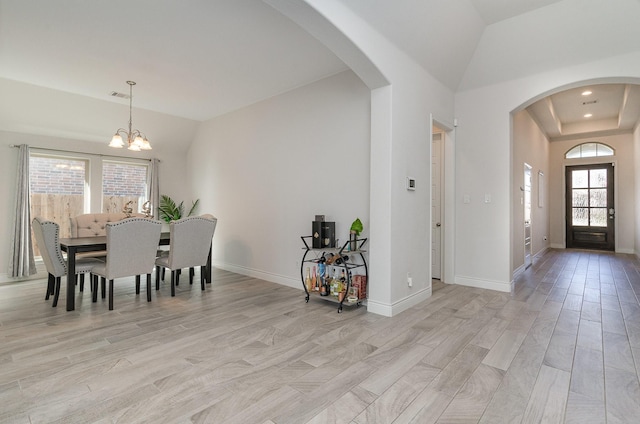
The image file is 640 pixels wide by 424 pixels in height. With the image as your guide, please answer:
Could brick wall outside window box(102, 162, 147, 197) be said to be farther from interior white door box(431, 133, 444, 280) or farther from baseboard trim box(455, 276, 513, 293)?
baseboard trim box(455, 276, 513, 293)

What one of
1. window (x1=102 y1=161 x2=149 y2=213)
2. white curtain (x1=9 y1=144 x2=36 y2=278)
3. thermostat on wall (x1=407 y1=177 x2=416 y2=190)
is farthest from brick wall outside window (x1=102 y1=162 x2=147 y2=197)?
thermostat on wall (x1=407 y1=177 x2=416 y2=190)

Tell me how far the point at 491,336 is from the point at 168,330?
2759 mm

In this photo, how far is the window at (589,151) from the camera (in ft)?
26.0

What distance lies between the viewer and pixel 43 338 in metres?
2.67

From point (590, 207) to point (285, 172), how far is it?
822 centimetres

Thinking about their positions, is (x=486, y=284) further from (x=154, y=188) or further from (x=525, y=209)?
(x=154, y=188)

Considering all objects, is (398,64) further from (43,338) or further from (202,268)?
(43,338)

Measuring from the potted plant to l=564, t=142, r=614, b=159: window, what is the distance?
26.1ft

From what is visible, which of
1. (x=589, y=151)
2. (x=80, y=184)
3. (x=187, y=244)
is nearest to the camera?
(x=187, y=244)

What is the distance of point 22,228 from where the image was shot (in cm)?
487

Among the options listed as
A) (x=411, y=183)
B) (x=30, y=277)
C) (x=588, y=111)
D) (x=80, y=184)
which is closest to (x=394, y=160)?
(x=411, y=183)

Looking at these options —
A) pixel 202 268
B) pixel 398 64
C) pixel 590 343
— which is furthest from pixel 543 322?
pixel 202 268

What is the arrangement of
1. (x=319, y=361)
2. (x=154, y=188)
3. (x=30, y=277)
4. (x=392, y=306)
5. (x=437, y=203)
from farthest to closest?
(x=154, y=188)
(x=30, y=277)
(x=437, y=203)
(x=392, y=306)
(x=319, y=361)

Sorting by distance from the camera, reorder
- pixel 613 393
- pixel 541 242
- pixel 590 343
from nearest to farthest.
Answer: pixel 613 393, pixel 590 343, pixel 541 242
